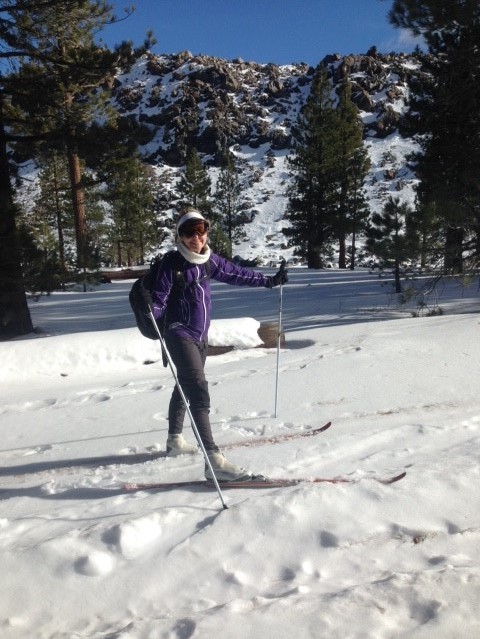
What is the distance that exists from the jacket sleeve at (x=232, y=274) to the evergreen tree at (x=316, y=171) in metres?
27.9

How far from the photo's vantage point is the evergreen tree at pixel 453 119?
8.41 meters

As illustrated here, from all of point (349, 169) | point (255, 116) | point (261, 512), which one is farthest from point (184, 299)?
point (255, 116)

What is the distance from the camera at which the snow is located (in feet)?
7.38

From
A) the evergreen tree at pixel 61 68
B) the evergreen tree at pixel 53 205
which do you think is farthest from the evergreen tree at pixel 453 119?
the evergreen tree at pixel 53 205

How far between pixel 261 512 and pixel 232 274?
2116mm

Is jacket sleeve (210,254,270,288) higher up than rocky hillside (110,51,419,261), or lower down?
lower down

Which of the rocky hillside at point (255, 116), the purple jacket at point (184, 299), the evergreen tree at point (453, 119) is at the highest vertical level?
the rocky hillside at point (255, 116)

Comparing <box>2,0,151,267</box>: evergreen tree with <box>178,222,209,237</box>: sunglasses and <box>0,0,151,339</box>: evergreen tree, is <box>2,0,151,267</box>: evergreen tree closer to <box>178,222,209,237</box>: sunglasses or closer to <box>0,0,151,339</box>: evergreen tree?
<box>0,0,151,339</box>: evergreen tree

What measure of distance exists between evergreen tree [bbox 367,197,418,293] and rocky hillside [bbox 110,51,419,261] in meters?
40.0

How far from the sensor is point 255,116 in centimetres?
10688

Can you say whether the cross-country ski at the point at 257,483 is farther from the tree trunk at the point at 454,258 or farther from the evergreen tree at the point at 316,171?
the evergreen tree at the point at 316,171

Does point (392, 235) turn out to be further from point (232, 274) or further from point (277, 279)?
point (232, 274)

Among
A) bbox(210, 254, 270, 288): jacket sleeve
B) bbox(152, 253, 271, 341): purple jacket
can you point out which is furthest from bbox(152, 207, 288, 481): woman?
bbox(210, 254, 270, 288): jacket sleeve

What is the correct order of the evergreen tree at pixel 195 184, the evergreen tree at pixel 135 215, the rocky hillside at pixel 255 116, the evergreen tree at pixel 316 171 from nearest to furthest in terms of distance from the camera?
the evergreen tree at pixel 316 171
the evergreen tree at pixel 135 215
the evergreen tree at pixel 195 184
the rocky hillside at pixel 255 116
